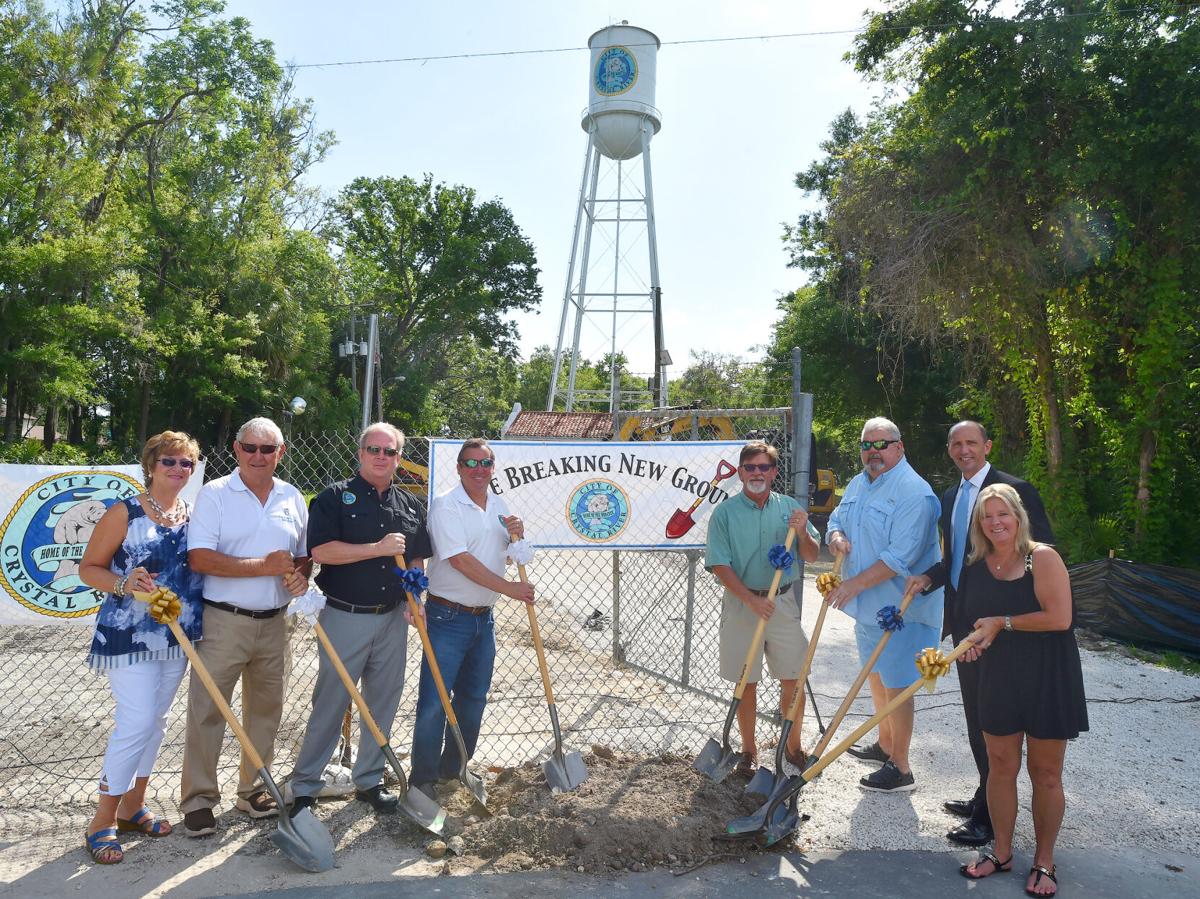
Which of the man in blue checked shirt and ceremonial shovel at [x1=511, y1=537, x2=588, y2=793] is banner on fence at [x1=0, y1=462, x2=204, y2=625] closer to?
ceremonial shovel at [x1=511, y1=537, x2=588, y2=793]

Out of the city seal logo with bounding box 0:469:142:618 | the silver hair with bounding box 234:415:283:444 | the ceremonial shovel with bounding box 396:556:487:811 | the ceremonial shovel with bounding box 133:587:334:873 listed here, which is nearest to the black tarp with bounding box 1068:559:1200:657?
the ceremonial shovel with bounding box 396:556:487:811

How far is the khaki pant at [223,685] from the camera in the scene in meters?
3.89

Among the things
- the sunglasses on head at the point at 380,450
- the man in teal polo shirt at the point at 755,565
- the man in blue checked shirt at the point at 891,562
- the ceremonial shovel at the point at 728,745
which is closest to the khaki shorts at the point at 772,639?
the man in teal polo shirt at the point at 755,565

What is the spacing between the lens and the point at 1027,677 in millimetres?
3475

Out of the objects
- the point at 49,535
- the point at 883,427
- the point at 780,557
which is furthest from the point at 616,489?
the point at 49,535

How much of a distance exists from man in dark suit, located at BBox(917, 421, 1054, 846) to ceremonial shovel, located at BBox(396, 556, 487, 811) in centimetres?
224

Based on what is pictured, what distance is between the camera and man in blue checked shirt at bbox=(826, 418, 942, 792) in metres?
4.44

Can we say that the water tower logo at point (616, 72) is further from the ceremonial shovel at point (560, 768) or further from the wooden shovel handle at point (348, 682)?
the wooden shovel handle at point (348, 682)

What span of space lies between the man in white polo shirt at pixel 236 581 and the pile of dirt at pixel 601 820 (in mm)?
1102

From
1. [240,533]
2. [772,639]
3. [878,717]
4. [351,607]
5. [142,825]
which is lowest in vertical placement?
[142,825]

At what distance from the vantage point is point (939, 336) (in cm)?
1352

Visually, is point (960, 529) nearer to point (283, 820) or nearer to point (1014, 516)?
point (1014, 516)

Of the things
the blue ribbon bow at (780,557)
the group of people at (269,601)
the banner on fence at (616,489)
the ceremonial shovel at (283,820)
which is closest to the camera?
the ceremonial shovel at (283,820)

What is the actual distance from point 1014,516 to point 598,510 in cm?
249
